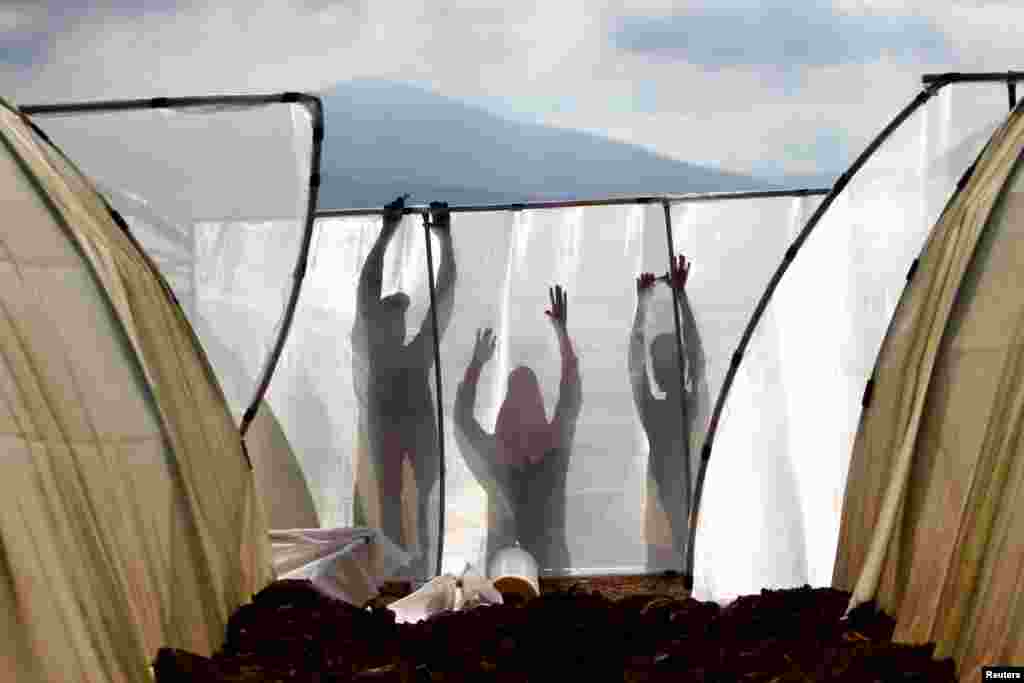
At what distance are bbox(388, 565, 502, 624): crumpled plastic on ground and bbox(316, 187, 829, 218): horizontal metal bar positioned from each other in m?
2.22

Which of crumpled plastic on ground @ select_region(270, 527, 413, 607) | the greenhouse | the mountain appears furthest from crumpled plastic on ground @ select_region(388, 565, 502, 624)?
the mountain

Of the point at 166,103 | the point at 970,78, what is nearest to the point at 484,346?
the point at 166,103

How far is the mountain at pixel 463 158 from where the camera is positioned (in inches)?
400

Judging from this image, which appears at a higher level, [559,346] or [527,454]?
[559,346]

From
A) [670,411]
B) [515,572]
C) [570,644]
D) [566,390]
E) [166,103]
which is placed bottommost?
[515,572]

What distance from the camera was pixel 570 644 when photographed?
3.83 metres

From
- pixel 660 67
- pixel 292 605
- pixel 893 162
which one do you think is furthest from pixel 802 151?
pixel 292 605

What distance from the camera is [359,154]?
1099 centimetres

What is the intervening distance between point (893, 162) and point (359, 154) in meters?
6.56

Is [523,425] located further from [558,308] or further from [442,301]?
[442,301]

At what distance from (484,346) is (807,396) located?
1.80 m

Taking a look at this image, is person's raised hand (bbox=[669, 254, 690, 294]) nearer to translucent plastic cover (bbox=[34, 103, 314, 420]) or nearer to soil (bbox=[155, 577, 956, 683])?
translucent plastic cover (bbox=[34, 103, 314, 420])

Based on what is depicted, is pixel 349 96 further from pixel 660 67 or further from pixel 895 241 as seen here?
pixel 895 241

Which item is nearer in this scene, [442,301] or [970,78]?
[970,78]
